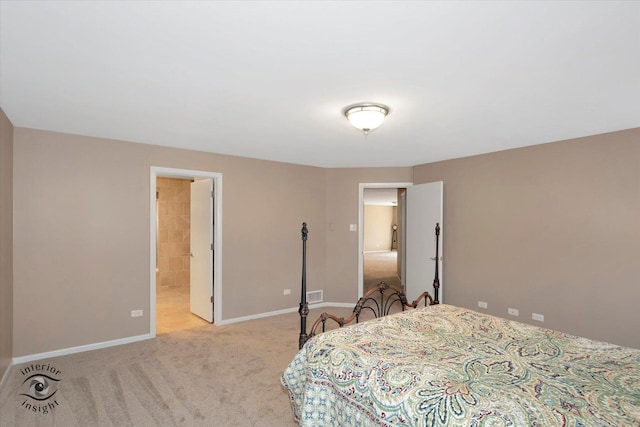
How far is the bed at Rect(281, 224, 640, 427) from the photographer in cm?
149

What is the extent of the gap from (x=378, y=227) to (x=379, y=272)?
5956mm

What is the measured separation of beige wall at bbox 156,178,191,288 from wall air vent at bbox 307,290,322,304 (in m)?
3.08

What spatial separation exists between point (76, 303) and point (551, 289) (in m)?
5.44

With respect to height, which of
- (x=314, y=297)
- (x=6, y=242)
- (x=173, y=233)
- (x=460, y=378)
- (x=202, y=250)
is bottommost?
(x=314, y=297)

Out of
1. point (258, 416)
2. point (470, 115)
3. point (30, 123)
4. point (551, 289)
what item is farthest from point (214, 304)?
point (551, 289)

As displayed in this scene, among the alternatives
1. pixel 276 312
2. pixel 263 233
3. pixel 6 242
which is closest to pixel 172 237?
pixel 263 233

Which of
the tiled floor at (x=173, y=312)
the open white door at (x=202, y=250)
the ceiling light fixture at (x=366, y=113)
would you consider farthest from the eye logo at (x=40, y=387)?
the ceiling light fixture at (x=366, y=113)

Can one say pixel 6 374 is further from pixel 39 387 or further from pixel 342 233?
pixel 342 233

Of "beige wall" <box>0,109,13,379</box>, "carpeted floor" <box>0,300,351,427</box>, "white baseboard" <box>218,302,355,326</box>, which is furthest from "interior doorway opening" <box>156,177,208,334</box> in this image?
"beige wall" <box>0,109,13,379</box>

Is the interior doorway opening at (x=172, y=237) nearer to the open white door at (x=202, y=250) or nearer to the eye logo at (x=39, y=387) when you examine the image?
the open white door at (x=202, y=250)

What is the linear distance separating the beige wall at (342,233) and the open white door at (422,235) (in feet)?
2.81

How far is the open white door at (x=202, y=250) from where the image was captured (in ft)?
16.4

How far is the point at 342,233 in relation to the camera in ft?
19.9

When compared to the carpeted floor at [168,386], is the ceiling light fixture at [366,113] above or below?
above
